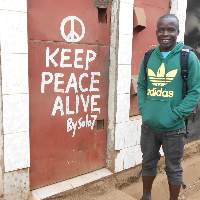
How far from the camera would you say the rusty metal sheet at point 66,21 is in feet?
9.70

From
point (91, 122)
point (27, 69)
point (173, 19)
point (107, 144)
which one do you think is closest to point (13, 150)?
point (27, 69)

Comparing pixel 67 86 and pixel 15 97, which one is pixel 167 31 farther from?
pixel 15 97

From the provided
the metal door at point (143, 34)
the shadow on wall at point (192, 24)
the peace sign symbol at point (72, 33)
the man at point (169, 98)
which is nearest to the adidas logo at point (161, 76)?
the man at point (169, 98)

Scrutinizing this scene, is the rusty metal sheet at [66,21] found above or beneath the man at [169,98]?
above

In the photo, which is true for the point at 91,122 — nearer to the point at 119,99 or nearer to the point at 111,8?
the point at 119,99

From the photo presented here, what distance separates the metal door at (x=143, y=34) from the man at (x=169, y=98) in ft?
4.26

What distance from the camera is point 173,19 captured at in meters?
2.57

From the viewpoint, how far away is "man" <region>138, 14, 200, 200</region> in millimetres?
2521

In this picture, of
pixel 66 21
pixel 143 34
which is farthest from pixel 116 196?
pixel 143 34

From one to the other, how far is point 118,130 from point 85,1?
1.93 metres

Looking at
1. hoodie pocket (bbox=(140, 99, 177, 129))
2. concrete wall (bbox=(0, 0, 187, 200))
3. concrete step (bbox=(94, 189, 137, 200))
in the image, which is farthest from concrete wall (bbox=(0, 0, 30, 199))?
hoodie pocket (bbox=(140, 99, 177, 129))

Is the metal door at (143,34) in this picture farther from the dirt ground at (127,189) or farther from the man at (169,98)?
the man at (169,98)

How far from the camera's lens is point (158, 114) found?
2609 millimetres

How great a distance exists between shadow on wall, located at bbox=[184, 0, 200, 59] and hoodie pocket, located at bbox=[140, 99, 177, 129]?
286 centimetres
